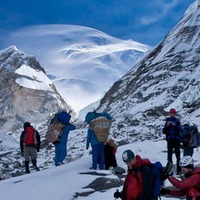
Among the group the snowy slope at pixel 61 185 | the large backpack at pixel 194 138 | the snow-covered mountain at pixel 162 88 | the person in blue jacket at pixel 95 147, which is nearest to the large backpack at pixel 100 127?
the person in blue jacket at pixel 95 147

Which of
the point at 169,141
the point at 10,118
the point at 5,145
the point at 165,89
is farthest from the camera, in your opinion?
the point at 10,118

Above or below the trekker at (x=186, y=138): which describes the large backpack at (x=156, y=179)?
below

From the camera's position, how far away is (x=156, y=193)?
5.61 m

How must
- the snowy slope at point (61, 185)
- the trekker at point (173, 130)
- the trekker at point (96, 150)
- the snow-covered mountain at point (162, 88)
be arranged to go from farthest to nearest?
the snow-covered mountain at point (162, 88) < the trekker at point (173, 130) < the trekker at point (96, 150) < the snowy slope at point (61, 185)

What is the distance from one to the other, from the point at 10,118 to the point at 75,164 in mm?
108133

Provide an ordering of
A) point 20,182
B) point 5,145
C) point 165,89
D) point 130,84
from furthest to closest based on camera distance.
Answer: point 130,84 → point 165,89 → point 5,145 → point 20,182

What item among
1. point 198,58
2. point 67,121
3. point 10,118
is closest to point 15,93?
point 10,118

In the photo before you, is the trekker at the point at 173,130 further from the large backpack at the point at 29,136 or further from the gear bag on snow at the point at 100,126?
the large backpack at the point at 29,136

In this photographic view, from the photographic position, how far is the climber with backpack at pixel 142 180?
548cm

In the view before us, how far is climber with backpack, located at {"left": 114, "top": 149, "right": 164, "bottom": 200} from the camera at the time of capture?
5.48 m

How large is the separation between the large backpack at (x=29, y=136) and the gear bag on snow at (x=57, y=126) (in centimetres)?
103

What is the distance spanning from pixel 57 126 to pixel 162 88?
974 inches

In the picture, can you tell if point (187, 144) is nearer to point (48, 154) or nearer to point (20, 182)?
point (20, 182)

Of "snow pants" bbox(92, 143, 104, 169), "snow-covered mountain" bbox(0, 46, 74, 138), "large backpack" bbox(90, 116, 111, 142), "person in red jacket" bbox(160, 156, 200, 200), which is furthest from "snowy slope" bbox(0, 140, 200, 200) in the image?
"snow-covered mountain" bbox(0, 46, 74, 138)
